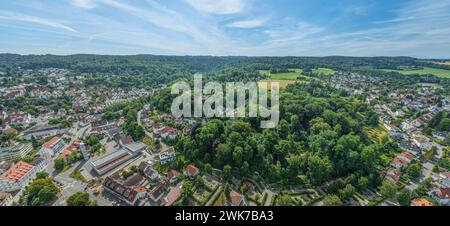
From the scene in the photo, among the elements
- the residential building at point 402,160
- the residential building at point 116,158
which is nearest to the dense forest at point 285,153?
the residential building at point 402,160

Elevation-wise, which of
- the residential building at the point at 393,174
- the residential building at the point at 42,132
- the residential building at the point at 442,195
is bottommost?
the residential building at the point at 442,195

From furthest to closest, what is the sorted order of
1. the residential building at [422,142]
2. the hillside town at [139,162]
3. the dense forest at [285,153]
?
the residential building at [422,142] → the dense forest at [285,153] → the hillside town at [139,162]

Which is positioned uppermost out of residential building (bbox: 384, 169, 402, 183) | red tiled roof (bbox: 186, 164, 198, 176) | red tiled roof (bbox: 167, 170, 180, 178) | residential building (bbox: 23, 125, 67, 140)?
residential building (bbox: 23, 125, 67, 140)

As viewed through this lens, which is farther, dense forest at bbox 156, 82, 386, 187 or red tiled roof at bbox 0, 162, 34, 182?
dense forest at bbox 156, 82, 386, 187

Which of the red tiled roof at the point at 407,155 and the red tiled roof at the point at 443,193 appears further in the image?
the red tiled roof at the point at 407,155

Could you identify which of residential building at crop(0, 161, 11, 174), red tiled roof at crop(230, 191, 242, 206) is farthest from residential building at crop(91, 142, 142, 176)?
red tiled roof at crop(230, 191, 242, 206)

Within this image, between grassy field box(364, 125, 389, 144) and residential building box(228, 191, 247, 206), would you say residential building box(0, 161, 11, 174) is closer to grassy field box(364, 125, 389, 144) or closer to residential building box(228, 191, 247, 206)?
residential building box(228, 191, 247, 206)

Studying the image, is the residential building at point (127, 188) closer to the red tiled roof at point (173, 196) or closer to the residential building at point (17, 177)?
the red tiled roof at point (173, 196)

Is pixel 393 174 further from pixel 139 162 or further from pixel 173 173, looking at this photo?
pixel 139 162
